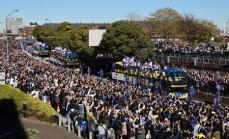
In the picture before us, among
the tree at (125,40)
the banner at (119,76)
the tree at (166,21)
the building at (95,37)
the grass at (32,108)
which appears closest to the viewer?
the grass at (32,108)

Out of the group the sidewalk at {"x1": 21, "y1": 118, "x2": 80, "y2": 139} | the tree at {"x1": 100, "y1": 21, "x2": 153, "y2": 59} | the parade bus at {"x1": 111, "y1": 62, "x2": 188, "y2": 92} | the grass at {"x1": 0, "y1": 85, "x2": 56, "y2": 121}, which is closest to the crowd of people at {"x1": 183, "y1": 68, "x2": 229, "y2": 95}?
the parade bus at {"x1": 111, "y1": 62, "x2": 188, "y2": 92}

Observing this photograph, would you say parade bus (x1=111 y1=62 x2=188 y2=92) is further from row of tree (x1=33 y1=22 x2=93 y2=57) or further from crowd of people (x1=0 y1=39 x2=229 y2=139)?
row of tree (x1=33 y1=22 x2=93 y2=57)

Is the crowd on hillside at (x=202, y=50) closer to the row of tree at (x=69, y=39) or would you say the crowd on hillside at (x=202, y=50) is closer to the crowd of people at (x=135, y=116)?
the row of tree at (x=69, y=39)

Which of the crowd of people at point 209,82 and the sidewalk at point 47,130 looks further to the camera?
the crowd of people at point 209,82

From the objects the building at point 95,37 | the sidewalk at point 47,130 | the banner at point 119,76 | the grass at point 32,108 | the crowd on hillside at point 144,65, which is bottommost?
the banner at point 119,76

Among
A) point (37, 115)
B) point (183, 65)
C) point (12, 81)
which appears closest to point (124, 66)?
point (183, 65)

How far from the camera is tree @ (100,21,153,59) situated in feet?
203

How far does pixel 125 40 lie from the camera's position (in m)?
61.9

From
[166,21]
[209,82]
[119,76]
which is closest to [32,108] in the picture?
[209,82]

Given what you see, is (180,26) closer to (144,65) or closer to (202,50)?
(202,50)

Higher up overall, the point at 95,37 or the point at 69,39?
the point at 95,37

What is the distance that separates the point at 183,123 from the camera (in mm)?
20297

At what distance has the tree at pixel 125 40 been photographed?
203 ft

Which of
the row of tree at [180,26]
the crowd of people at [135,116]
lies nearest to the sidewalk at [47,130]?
the crowd of people at [135,116]
